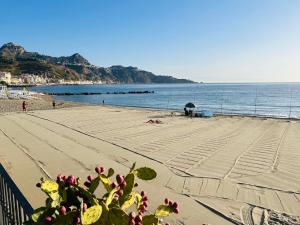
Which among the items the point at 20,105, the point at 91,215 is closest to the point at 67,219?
the point at 91,215

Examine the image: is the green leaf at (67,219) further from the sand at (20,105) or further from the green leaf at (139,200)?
the sand at (20,105)

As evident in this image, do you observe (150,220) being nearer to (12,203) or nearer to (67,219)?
(67,219)

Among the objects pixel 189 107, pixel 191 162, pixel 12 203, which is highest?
pixel 12 203

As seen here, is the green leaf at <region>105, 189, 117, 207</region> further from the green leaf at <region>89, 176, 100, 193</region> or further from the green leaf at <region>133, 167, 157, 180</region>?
the green leaf at <region>133, 167, 157, 180</region>

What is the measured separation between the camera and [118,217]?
7.64 feet

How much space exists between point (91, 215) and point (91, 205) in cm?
27

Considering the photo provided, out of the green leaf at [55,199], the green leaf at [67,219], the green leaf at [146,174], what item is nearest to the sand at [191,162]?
the green leaf at [146,174]

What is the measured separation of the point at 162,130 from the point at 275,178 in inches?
431

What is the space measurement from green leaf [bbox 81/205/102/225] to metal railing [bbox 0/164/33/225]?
927mm

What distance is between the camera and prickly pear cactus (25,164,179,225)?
7.47ft

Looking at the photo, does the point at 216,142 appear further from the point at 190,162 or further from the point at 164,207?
the point at 164,207

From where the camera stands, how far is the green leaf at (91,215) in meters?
2.15

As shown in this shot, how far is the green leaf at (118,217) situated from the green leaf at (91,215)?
0.15 meters

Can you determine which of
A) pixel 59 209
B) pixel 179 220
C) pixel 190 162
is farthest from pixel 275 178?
pixel 59 209
